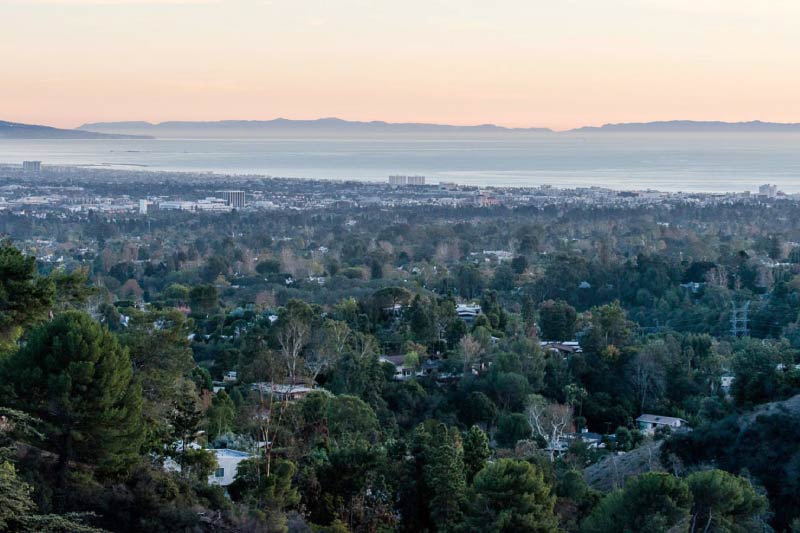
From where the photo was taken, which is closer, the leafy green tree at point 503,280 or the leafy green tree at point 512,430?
the leafy green tree at point 512,430

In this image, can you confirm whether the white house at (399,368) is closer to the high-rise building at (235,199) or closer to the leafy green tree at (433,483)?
the leafy green tree at (433,483)

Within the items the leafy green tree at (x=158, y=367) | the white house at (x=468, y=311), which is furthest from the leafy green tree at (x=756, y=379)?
the leafy green tree at (x=158, y=367)

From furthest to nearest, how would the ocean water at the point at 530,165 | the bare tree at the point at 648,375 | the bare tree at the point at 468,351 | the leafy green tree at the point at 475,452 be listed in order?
the ocean water at the point at 530,165 → the bare tree at the point at 468,351 → the bare tree at the point at 648,375 → the leafy green tree at the point at 475,452

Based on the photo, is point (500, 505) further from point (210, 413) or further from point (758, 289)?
point (758, 289)

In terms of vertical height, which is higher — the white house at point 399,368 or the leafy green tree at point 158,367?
the leafy green tree at point 158,367

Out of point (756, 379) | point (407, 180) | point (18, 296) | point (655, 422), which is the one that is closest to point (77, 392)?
point (18, 296)

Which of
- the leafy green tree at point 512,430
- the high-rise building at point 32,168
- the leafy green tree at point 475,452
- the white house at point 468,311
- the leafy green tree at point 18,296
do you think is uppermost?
the leafy green tree at point 18,296

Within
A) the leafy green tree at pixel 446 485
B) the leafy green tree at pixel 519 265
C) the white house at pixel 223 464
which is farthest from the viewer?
the leafy green tree at pixel 519 265
